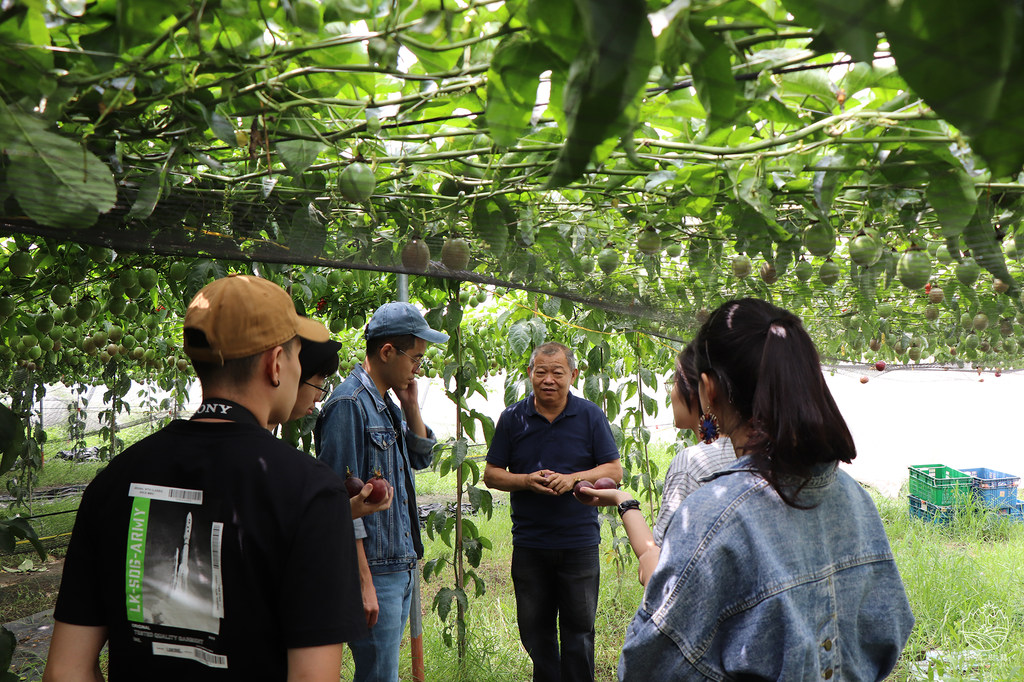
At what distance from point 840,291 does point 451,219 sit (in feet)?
6.36

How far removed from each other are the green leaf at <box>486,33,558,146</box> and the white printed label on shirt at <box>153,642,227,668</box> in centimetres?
78

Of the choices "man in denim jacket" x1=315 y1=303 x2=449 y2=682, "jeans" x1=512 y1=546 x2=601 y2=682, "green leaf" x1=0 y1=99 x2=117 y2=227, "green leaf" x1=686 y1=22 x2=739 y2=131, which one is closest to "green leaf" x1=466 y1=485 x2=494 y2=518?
"jeans" x1=512 y1=546 x2=601 y2=682

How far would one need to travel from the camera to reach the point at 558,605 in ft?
8.70

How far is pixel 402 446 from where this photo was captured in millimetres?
2084

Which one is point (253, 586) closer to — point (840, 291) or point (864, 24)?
point (864, 24)

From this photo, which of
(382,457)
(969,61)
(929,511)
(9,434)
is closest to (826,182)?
(969,61)

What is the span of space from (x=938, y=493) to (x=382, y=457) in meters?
5.92

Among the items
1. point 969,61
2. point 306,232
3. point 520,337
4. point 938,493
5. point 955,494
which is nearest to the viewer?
point 969,61

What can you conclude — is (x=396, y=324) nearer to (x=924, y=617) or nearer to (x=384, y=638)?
(x=384, y=638)

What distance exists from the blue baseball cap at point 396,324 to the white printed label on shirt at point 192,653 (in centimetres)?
127

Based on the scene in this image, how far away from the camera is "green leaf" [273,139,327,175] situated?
1160mm

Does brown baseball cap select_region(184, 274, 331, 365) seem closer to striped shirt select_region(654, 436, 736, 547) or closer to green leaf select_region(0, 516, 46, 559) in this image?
striped shirt select_region(654, 436, 736, 547)

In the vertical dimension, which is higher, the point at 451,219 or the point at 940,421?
the point at 451,219

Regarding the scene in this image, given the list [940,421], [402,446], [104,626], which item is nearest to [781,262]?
[402,446]
